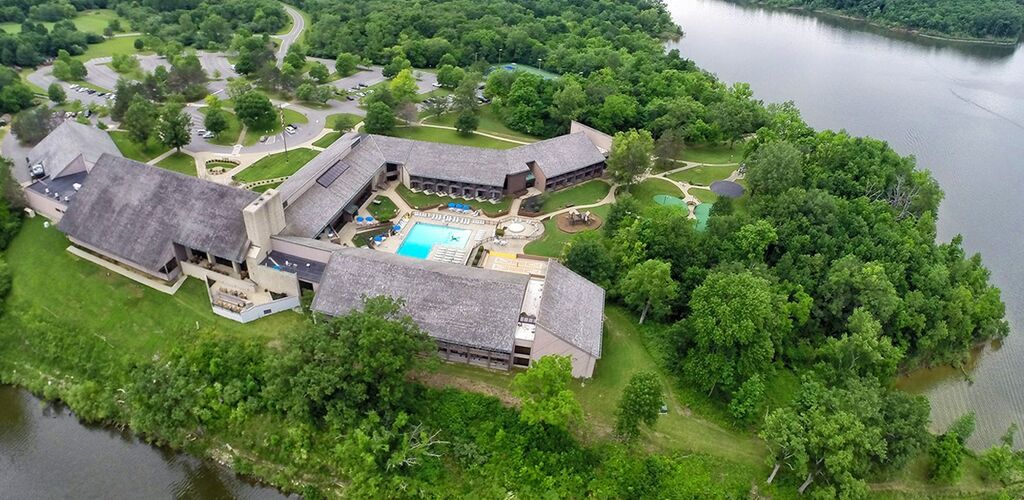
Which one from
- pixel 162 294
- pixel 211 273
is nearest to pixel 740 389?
pixel 211 273

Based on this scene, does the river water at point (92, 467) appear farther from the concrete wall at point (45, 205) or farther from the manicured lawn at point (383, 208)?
the manicured lawn at point (383, 208)

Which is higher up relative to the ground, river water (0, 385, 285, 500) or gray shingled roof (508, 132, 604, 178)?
gray shingled roof (508, 132, 604, 178)

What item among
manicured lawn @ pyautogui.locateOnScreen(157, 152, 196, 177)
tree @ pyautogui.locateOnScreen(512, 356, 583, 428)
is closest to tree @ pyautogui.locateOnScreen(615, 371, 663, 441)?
tree @ pyautogui.locateOnScreen(512, 356, 583, 428)

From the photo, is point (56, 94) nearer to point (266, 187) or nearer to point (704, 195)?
point (266, 187)

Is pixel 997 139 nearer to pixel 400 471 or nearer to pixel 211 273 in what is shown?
pixel 400 471

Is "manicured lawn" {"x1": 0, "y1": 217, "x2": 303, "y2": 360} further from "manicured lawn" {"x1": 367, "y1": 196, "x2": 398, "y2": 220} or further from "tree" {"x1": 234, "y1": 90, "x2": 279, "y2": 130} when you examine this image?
"tree" {"x1": 234, "y1": 90, "x2": 279, "y2": 130}

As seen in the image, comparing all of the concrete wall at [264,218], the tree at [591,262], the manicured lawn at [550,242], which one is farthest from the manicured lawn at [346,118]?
the tree at [591,262]

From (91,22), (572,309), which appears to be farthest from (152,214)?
(91,22)

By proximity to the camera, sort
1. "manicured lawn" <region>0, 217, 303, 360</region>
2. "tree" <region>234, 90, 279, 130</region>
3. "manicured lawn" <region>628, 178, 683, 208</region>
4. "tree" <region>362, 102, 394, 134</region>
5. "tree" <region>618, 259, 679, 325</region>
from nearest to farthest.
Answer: "manicured lawn" <region>0, 217, 303, 360</region>, "tree" <region>618, 259, 679, 325</region>, "manicured lawn" <region>628, 178, 683, 208</region>, "tree" <region>234, 90, 279, 130</region>, "tree" <region>362, 102, 394, 134</region>
